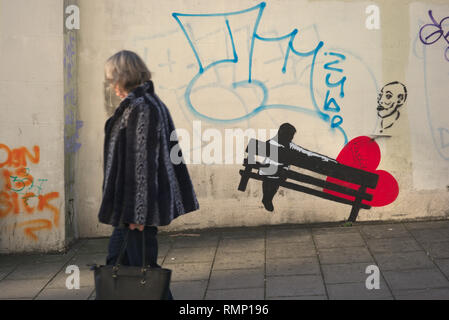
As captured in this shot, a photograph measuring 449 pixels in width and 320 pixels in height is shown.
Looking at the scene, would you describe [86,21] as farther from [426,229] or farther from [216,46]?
[426,229]

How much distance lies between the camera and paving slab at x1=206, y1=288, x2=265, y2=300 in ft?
14.1

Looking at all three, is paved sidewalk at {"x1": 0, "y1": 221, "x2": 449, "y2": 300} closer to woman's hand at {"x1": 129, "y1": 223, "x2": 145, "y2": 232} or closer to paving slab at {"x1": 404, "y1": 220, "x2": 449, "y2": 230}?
paving slab at {"x1": 404, "y1": 220, "x2": 449, "y2": 230}

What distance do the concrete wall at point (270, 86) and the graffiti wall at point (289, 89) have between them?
1 cm

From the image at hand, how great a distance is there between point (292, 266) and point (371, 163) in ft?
6.00

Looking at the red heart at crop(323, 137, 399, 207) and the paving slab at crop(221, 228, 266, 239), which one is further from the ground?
the red heart at crop(323, 137, 399, 207)

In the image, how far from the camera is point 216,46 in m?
6.07

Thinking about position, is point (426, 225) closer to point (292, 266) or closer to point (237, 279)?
point (292, 266)

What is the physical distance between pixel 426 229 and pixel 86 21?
14.0 ft

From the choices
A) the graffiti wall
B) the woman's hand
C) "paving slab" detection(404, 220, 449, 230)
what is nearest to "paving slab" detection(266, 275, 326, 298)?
the woman's hand

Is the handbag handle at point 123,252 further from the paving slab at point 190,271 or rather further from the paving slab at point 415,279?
the paving slab at point 415,279

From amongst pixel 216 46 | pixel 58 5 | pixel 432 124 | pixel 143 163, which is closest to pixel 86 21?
pixel 58 5

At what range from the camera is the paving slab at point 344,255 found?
502 cm

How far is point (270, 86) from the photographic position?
6.10 m

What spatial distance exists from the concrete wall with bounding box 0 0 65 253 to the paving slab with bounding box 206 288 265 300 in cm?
213
